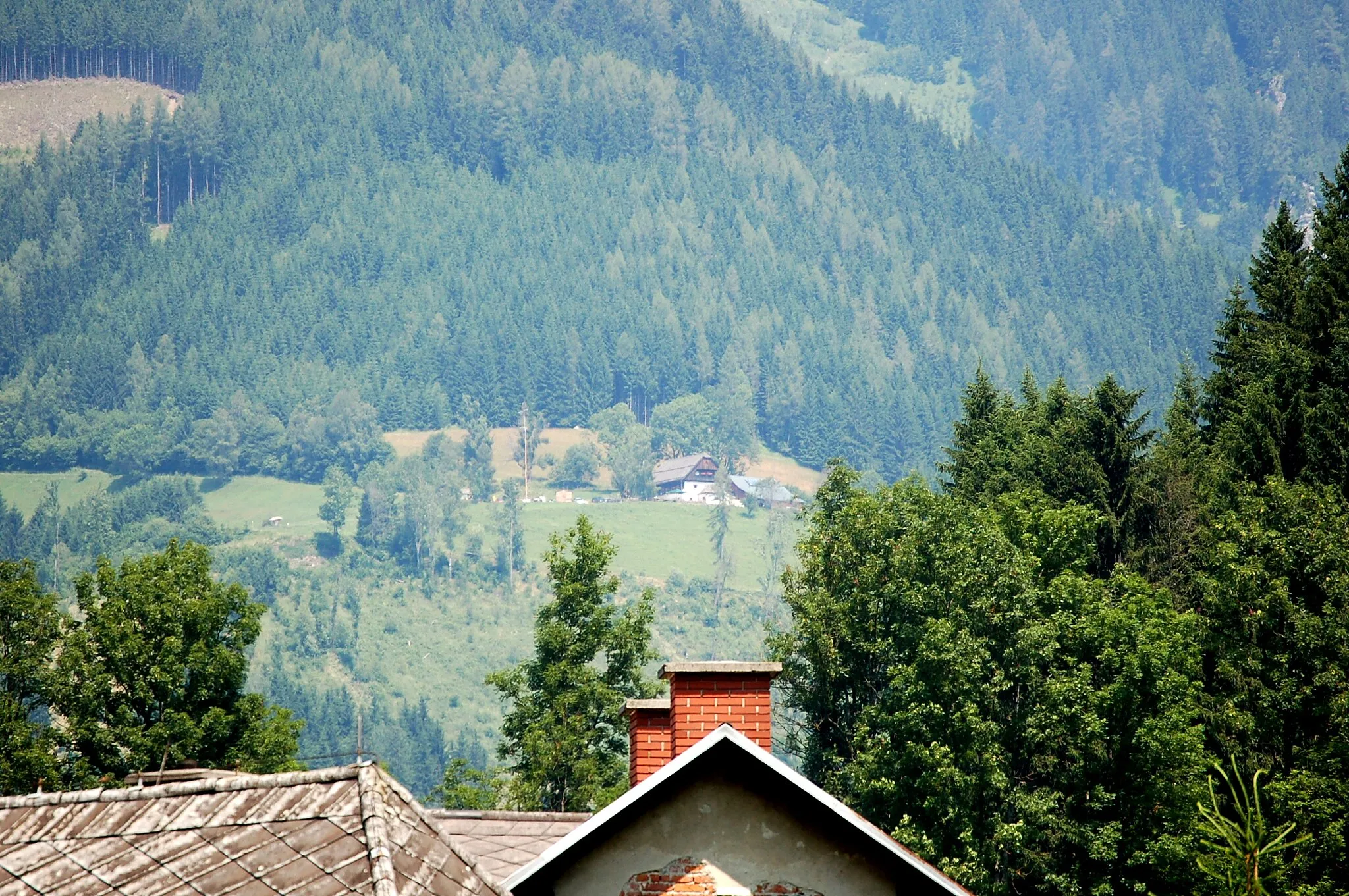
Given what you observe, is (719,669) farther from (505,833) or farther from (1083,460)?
(1083,460)

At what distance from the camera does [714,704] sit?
1521 centimetres

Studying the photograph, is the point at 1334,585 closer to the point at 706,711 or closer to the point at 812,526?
the point at 706,711

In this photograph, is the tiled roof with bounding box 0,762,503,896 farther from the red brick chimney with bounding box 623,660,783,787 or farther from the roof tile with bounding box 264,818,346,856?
the red brick chimney with bounding box 623,660,783,787

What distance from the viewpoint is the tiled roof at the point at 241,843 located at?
9836 mm

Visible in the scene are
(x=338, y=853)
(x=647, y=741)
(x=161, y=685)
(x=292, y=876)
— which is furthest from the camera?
(x=161, y=685)

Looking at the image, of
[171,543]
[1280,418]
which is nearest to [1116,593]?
[1280,418]

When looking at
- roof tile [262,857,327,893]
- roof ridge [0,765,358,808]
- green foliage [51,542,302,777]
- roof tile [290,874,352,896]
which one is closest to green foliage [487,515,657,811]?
green foliage [51,542,302,777]

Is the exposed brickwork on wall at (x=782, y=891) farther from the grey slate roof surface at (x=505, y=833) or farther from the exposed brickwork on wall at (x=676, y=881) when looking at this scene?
the grey slate roof surface at (x=505, y=833)

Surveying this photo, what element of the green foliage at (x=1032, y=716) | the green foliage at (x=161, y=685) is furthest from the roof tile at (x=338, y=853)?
the green foliage at (x=161, y=685)

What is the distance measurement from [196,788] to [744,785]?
492 cm

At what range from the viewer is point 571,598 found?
58344 mm

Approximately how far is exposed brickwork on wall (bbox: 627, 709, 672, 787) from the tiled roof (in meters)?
6.48

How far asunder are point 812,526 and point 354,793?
55.6 metres

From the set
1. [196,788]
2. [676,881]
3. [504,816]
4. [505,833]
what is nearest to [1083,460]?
[504,816]
